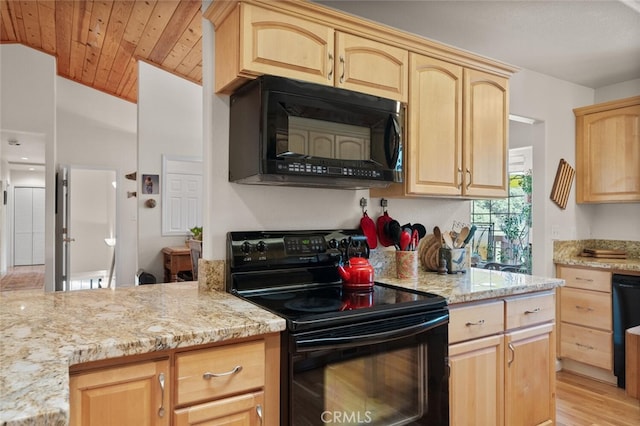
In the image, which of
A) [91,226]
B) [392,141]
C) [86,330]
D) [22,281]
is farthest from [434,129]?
[91,226]

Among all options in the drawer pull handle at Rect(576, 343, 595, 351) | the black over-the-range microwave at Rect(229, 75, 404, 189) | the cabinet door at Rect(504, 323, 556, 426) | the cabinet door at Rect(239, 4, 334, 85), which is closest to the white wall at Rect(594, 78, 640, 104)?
the drawer pull handle at Rect(576, 343, 595, 351)

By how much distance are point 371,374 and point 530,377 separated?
1.09 metres

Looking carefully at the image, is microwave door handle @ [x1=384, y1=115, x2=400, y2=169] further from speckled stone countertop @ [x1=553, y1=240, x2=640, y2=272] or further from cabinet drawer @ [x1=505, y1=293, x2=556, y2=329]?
speckled stone countertop @ [x1=553, y1=240, x2=640, y2=272]

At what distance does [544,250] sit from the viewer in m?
3.39

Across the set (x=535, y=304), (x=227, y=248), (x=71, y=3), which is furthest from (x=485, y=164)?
(x=71, y=3)

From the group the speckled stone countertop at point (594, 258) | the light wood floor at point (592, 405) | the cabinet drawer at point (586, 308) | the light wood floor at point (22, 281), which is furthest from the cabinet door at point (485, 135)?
the light wood floor at point (22, 281)

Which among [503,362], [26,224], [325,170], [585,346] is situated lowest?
[585,346]

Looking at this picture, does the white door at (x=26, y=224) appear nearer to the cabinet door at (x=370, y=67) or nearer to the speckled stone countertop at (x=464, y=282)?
the speckled stone countertop at (x=464, y=282)

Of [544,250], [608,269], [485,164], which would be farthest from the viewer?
[544,250]

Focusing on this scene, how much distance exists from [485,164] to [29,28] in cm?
507

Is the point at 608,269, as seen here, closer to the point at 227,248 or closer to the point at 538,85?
the point at 538,85

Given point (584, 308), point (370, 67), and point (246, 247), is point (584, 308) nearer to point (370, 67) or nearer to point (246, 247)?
point (370, 67)

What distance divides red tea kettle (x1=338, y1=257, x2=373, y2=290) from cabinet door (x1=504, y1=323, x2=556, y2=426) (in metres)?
0.76

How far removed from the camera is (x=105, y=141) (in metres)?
6.75
